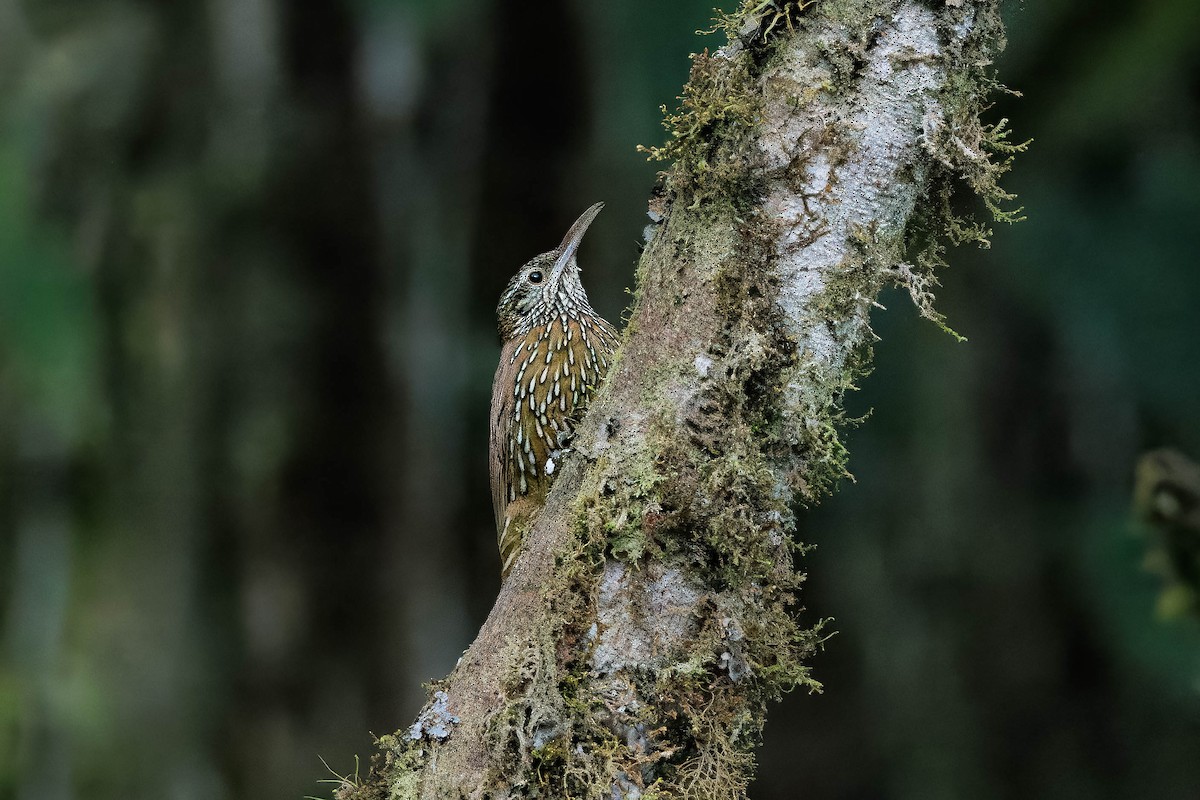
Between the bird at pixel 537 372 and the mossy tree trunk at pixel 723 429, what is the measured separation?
3.56 ft

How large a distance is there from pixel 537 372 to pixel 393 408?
2624 millimetres

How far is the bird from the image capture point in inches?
132

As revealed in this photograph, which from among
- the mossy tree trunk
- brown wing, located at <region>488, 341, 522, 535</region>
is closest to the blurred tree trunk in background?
brown wing, located at <region>488, 341, 522, 535</region>

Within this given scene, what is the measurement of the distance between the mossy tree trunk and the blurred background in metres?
3.32

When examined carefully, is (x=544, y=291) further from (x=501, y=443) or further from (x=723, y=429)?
(x=723, y=429)

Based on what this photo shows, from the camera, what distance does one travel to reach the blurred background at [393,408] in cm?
545

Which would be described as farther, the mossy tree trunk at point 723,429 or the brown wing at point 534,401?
the brown wing at point 534,401

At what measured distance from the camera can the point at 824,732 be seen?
5754 mm

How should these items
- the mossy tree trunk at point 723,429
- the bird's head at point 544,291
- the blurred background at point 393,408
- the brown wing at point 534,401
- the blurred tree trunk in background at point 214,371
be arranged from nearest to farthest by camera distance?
the mossy tree trunk at point 723,429
the brown wing at point 534,401
the bird's head at point 544,291
the blurred background at point 393,408
the blurred tree trunk in background at point 214,371

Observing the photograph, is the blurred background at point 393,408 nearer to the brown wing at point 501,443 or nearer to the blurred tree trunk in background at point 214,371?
the blurred tree trunk in background at point 214,371

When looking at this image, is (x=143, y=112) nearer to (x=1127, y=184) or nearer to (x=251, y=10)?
(x=251, y=10)

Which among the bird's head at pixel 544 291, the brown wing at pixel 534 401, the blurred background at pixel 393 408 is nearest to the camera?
the brown wing at pixel 534 401

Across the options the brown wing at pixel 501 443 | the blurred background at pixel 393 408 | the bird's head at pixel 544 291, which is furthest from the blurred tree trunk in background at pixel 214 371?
the brown wing at pixel 501 443

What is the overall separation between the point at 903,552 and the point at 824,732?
1.03 metres
